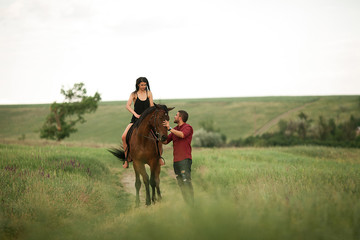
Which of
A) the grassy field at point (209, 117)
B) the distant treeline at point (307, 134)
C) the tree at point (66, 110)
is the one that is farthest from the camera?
the grassy field at point (209, 117)

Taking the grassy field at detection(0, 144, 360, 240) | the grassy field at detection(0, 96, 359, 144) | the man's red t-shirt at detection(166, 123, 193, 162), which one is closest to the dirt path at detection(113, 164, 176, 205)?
the grassy field at detection(0, 144, 360, 240)

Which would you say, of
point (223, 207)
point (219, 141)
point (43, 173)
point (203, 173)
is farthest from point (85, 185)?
point (219, 141)

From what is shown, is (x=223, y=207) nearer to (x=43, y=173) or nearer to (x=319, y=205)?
(x=319, y=205)

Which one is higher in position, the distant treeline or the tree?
the tree

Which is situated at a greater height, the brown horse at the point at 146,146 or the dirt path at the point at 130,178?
the brown horse at the point at 146,146

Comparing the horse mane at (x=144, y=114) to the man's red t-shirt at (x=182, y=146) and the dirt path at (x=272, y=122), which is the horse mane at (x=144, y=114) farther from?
the dirt path at (x=272, y=122)

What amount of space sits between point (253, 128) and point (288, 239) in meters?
61.8

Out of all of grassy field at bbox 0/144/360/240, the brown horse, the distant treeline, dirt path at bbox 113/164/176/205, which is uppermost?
the brown horse

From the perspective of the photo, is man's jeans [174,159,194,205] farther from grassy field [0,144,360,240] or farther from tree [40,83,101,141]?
tree [40,83,101,141]

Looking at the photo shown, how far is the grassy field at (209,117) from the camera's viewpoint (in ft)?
208

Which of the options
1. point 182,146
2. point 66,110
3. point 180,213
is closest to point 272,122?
point 66,110

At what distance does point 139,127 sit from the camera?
24.8 feet

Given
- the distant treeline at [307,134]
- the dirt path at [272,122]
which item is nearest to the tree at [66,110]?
the distant treeline at [307,134]

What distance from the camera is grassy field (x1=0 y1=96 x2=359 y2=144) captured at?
63531mm
